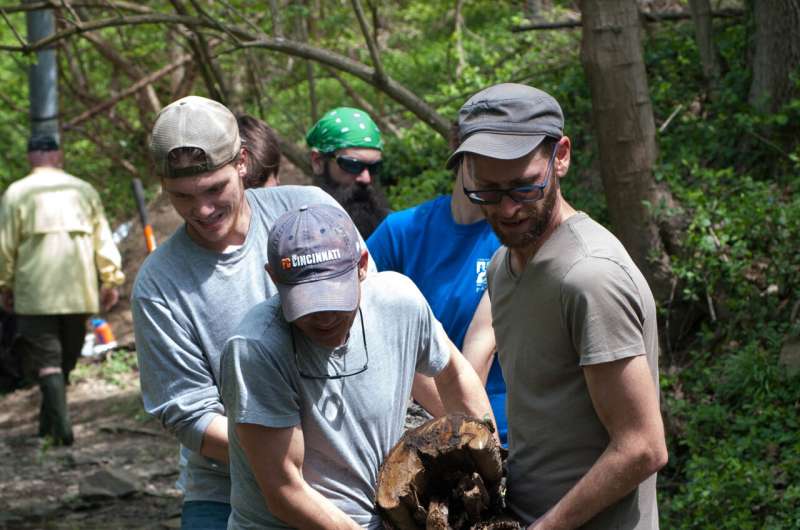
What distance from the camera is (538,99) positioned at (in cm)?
259

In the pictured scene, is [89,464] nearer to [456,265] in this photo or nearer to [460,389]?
[456,265]

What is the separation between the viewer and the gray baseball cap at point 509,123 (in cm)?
250

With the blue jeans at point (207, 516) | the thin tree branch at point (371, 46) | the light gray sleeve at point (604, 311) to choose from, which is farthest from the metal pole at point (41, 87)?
the light gray sleeve at point (604, 311)

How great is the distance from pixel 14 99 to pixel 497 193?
43.0 feet

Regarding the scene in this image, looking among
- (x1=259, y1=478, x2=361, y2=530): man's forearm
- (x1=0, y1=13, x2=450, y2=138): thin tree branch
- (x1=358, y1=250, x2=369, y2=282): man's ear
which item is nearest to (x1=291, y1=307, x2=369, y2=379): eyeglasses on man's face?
(x1=358, y1=250, x2=369, y2=282): man's ear

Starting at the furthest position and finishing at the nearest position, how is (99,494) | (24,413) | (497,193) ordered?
(24,413)
(99,494)
(497,193)

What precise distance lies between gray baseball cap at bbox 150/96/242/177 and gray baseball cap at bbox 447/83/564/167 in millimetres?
860

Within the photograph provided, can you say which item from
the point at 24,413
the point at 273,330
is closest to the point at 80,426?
the point at 24,413

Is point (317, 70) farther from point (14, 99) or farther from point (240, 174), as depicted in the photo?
point (240, 174)

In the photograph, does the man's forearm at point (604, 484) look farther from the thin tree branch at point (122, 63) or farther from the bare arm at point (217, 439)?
the thin tree branch at point (122, 63)

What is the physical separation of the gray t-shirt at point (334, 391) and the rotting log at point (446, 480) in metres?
0.12

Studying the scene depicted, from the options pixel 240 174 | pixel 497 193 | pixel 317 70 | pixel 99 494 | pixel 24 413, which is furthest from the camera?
pixel 317 70

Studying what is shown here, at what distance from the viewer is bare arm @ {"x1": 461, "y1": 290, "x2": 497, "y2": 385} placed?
3.61 m

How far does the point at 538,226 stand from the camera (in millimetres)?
2557
